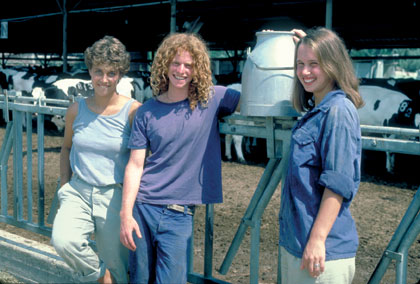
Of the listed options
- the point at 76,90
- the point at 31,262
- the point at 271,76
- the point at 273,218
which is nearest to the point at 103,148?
the point at 271,76

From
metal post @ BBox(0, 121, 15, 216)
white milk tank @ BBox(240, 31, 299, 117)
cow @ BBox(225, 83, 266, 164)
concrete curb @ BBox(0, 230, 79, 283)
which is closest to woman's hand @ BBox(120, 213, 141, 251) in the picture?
white milk tank @ BBox(240, 31, 299, 117)

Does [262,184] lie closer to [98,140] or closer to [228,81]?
[98,140]

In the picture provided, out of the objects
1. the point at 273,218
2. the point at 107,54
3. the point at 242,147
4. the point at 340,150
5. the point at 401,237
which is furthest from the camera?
the point at 242,147

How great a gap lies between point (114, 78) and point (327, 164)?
4.40ft

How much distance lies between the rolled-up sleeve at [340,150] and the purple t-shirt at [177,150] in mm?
736

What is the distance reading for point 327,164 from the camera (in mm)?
1850

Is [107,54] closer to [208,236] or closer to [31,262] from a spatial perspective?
[208,236]

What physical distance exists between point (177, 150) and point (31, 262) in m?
1.87

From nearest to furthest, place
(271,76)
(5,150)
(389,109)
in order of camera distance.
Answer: (271,76)
(5,150)
(389,109)

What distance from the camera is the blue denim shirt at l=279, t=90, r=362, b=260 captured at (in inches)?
72.1

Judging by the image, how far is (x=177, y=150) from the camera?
7.93 feet

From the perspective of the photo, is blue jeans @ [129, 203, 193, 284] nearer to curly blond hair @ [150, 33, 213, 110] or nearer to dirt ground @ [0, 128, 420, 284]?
curly blond hair @ [150, 33, 213, 110]

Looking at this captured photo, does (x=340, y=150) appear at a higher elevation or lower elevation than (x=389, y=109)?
higher

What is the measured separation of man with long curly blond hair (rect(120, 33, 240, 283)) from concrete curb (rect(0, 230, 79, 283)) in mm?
1200
